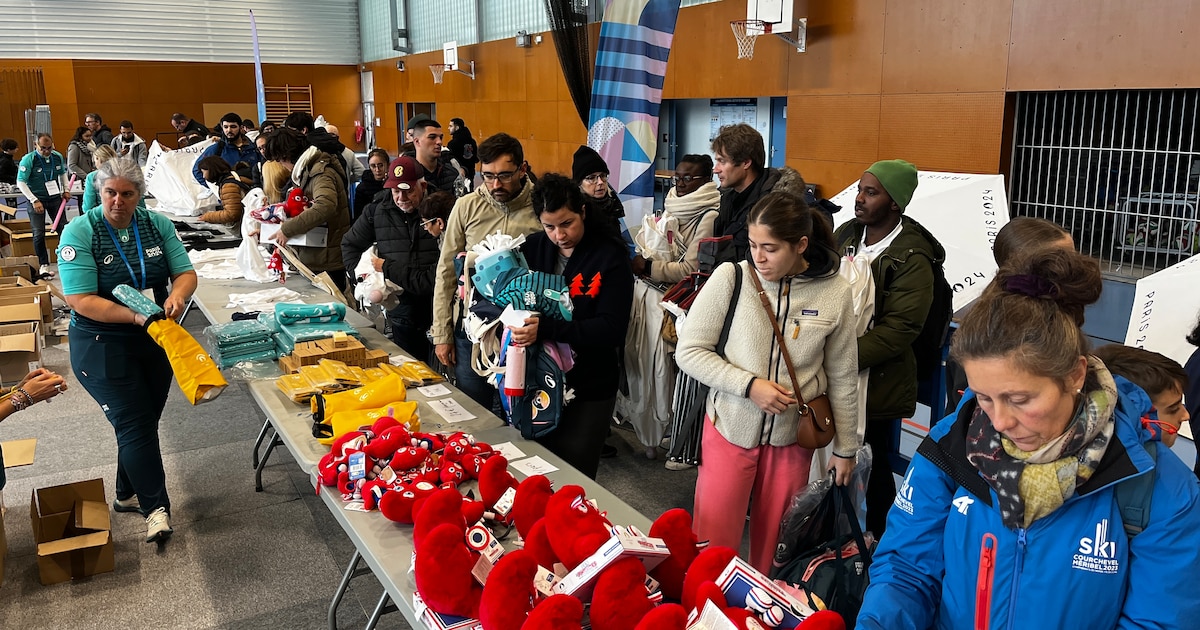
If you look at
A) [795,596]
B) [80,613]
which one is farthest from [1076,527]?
[80,613]

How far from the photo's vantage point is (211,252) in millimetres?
5504

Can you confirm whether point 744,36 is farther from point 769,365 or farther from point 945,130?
point 769,365

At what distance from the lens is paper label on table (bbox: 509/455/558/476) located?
7.69ft

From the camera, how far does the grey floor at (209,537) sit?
111 inches

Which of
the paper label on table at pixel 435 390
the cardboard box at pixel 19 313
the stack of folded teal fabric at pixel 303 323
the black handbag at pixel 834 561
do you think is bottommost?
the cardboard box at pixel 19 313

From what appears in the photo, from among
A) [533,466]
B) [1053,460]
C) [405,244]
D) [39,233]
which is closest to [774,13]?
[405,244]

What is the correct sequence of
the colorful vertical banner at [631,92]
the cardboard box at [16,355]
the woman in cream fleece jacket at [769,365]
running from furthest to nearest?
1. the cardboard box at [16,355]
2. the colorful vertical banner at [631,92]
3. the woman in cream fleece jacket at [769,365]

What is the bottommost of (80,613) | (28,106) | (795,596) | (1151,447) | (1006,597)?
(80,613)

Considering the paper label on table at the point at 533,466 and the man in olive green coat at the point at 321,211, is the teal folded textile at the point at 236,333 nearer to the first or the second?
the man in olive green coat at the point at 321,211

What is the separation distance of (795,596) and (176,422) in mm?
4007

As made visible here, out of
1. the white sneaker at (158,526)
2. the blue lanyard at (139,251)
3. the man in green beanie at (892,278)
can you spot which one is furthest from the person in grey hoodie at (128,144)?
the man in green beanie at (892,278)

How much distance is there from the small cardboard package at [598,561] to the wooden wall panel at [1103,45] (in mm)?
4976

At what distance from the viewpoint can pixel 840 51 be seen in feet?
23.3

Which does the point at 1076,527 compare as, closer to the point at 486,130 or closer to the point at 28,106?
the point at 486,130
